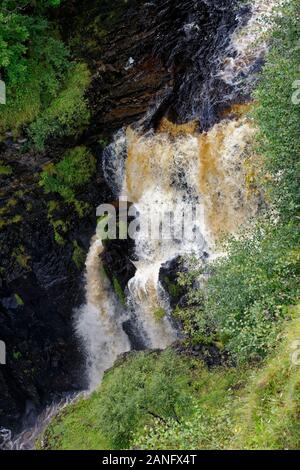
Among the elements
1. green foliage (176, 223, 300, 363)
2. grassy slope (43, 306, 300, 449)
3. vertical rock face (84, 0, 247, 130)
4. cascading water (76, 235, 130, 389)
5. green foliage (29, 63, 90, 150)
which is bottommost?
cascading water (76, 235, 130, 389)

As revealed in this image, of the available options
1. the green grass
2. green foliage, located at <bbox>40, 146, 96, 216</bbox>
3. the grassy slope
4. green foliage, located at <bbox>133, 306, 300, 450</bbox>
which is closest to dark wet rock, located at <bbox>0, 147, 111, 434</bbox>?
green foliage, located at <bbox>40, 146, 96, 216</bbox>

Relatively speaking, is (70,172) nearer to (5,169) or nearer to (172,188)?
(5,169)

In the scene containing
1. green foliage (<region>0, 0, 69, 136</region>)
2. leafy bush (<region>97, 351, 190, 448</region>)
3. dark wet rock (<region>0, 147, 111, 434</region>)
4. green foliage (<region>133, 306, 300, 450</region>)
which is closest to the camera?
green foliage (<region>133, 306, 300, 450</region>)

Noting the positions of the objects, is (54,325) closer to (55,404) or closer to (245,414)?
(55,404)

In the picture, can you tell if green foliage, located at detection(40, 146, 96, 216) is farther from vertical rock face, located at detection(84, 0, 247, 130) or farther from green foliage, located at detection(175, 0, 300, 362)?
green foliage, located at detection(175, 0, 300, 362)

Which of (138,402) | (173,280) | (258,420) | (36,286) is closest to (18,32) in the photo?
(36,286)

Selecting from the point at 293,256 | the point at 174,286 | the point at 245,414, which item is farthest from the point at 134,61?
the point at 245,414
